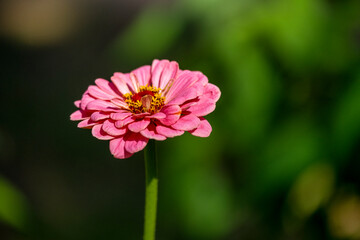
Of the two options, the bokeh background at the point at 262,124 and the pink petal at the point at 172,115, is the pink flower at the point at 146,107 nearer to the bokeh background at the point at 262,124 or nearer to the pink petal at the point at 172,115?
the pink petal at the point at 172,115

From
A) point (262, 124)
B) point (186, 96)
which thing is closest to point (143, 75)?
point (186, 96)

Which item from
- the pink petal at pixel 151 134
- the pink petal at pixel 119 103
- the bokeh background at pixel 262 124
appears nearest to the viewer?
the pink petal at pixel 151 134

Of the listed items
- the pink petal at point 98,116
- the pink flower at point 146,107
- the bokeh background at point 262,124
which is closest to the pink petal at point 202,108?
the pink flower at point 146,107

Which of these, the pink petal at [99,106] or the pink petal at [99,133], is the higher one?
the pink petal at [99,106]

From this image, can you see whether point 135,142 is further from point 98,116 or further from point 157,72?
point 157,72

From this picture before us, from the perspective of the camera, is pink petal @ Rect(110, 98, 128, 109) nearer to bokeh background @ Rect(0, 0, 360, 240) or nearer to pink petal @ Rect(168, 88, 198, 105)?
pink petal @ Rect(168, 88, 198, 105)

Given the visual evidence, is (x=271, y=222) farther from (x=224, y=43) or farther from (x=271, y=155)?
(x=224, y=43)

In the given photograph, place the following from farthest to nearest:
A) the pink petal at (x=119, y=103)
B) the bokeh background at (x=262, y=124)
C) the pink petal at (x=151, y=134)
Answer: the bokeh background at (x=262, y=124) → the pink petal at (x=119, y=103) → the pink petal at (x=151, y=134)
